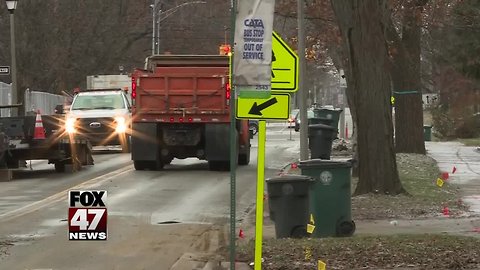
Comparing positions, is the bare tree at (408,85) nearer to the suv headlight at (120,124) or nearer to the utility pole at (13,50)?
the suv headlight at (120,124)

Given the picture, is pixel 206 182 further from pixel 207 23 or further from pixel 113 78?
pixel 207 23

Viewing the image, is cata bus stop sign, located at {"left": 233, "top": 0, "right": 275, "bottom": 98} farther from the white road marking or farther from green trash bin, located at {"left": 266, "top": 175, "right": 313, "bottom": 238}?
the white road marking

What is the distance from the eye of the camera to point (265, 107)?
751cm

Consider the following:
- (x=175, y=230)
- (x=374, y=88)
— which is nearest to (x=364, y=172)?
(x=374, y=88)

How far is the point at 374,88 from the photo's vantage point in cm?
1395

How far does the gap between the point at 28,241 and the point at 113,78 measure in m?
24.9

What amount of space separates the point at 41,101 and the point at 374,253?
36.3m

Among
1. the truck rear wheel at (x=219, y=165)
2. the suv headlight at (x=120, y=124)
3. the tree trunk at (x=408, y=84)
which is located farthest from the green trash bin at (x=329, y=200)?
the suv headlight at (x=120, y=124)

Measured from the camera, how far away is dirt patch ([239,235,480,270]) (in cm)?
834

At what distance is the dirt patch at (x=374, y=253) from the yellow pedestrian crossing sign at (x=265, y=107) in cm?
179

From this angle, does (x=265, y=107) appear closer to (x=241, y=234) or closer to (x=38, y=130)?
(x=241, y=234)

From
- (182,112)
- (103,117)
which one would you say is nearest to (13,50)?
(103,117)

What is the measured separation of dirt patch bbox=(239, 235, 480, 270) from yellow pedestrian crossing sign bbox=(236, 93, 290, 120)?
5.88 ft

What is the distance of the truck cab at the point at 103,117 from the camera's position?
24.1 meters
